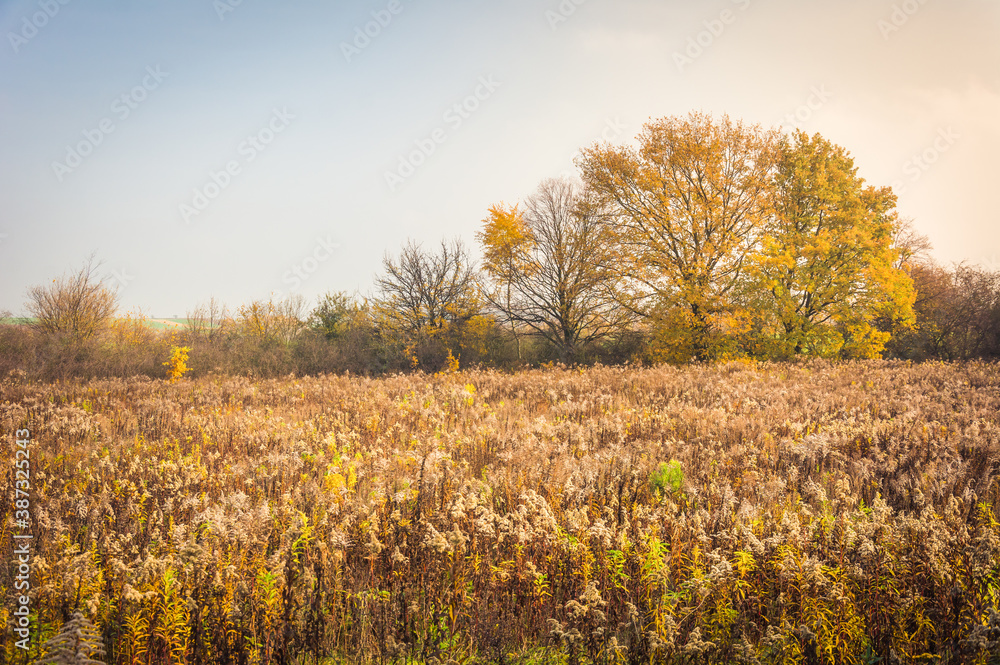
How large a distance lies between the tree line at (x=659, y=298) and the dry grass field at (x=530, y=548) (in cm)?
1904

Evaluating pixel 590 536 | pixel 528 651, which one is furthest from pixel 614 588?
pixel 528 651

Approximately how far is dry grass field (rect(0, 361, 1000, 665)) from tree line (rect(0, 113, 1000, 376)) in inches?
750

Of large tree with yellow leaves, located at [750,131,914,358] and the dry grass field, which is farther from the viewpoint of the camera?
large tree with yellow leaves, located at [750,131,914,358]

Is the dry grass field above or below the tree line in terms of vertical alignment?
below

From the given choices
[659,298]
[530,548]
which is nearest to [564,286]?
[659,298]

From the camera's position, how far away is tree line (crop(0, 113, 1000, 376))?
965 inches

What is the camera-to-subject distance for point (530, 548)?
12.4 feet

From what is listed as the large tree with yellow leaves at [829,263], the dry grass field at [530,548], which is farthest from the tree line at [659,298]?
the dry grass field at [530,548]

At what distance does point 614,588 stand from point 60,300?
112 feet

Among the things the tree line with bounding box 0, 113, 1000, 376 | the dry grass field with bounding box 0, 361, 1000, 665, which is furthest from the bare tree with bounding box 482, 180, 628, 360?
the dry grass field with bounding box 0, 361, 1000, 665

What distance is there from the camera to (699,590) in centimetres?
301

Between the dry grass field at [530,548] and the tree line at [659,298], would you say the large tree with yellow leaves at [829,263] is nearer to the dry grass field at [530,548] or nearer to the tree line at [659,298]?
the tree line at [659,298]

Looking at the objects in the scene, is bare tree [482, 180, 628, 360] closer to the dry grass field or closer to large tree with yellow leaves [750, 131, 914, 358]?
large tree with yellow leaves [750, 131, 914, 358]

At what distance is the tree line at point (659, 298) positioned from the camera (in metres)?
24.5
